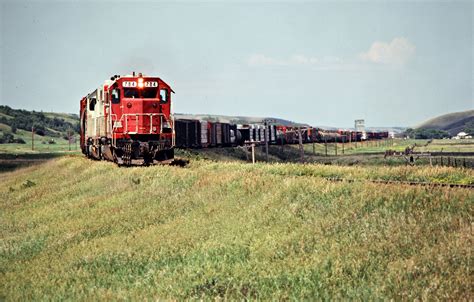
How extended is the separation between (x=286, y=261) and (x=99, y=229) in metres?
7.02

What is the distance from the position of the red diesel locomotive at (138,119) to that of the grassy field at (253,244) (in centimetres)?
853

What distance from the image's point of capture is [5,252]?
48.1ft

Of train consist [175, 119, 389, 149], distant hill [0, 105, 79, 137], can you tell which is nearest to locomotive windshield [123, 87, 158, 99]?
train consist [175, 119, 389, 149]

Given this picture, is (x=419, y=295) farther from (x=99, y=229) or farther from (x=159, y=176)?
(x=159, y=176)

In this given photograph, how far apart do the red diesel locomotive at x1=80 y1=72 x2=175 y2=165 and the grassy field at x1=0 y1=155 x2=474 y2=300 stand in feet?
28.0

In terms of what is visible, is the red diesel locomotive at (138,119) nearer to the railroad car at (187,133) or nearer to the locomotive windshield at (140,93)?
the locomotive windshield at (140,93)

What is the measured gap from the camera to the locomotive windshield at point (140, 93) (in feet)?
92.8

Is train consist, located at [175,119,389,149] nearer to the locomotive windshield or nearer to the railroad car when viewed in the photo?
the railroad car

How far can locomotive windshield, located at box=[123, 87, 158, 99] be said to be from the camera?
2828 cm

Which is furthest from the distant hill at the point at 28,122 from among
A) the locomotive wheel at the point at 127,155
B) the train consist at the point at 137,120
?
the locomotive wheel at the point at 127,155

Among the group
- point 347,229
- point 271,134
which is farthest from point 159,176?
point 271,134

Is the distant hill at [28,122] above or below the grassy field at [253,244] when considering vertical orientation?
above

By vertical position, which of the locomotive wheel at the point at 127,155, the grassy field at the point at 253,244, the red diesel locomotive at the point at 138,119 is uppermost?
the red diesel locomotive at the point at 138,119

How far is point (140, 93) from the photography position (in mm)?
28422
